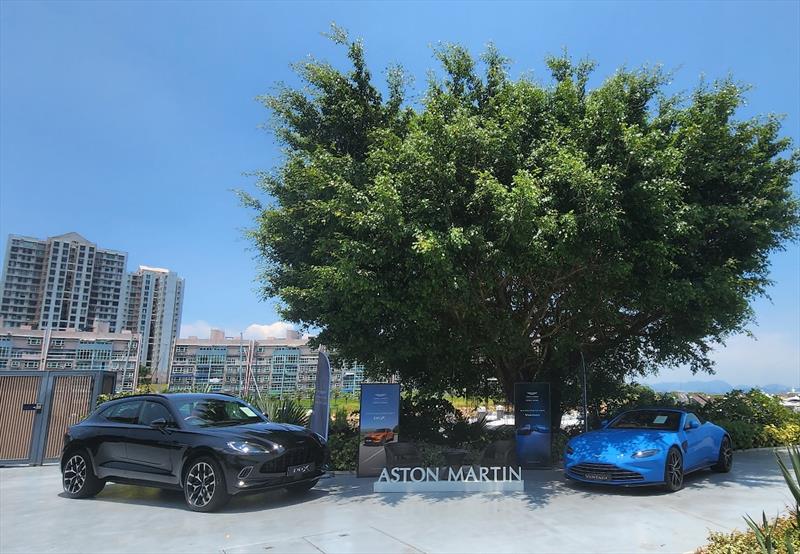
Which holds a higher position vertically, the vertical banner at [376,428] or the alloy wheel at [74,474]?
the vertical banner at [376,428]

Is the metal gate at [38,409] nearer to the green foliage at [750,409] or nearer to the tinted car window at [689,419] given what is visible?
the tinted car window at [689,419]

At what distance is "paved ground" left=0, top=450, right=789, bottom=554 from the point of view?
5.51 meters

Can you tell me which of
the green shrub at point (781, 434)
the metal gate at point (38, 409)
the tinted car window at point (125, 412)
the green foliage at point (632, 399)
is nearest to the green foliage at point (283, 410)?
the metal gate at point (38, 409)

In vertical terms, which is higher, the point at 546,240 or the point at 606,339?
the point at 546,240

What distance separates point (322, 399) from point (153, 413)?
3745 mm

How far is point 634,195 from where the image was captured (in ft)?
29.2

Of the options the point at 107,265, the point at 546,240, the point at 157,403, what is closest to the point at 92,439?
the point at 157,403

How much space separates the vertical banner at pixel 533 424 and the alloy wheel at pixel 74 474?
25.7ft

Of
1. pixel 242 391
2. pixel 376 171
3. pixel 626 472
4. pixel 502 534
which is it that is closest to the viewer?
pixel 502 534

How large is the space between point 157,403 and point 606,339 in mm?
10790

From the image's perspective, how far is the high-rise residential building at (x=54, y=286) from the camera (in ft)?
323

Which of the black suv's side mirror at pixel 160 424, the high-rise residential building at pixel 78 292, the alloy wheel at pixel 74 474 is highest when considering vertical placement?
the high-rise residential building at pixel 78 292

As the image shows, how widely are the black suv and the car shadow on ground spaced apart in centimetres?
22

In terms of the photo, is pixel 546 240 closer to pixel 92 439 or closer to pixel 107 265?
pixel 92 439
